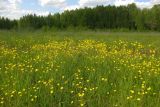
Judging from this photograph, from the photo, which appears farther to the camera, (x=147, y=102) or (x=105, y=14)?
(x=105, y=14)

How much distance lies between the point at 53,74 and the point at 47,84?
2.35 feet

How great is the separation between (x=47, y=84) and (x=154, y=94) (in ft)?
6.34

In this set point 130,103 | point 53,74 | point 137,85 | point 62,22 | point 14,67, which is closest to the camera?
point 130,103

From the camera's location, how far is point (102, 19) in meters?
73.4

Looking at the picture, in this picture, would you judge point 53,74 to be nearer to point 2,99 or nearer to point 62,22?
point 2,99

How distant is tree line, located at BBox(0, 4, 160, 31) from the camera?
69.9 metres

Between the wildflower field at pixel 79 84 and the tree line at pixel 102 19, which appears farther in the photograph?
the tree line at pixel 102 19

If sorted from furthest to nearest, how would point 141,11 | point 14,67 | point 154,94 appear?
point 141,11, point 14,67, point 154,94

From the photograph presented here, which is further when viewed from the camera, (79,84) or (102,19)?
Answer: (102,19)

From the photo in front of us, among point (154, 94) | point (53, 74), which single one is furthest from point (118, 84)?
point (53, 74)

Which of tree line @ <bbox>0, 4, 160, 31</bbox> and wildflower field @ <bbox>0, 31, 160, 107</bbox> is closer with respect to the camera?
wildflower field @ <bbox>0, 31, 160, 107</bbox>

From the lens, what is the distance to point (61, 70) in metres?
7.65

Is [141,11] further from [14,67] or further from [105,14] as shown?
[14,67]

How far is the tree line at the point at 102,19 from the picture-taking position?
69938 millimetres
